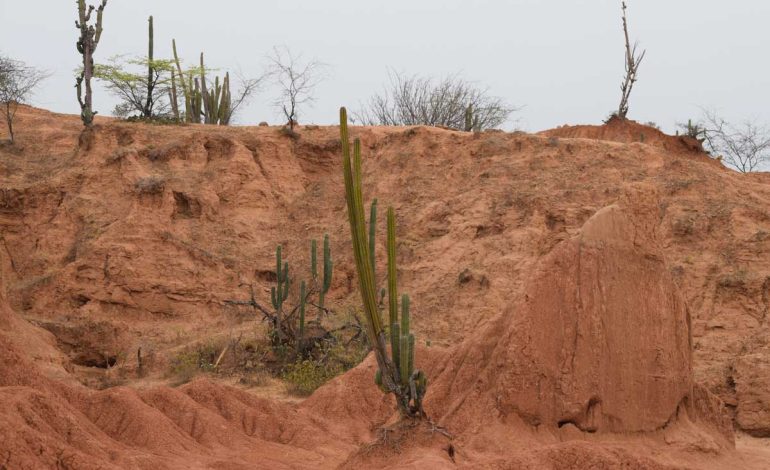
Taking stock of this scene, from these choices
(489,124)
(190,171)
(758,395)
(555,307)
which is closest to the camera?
(555,307)

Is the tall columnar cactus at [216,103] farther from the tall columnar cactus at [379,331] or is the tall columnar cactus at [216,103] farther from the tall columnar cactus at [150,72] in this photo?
the tall columnar cactus at [379,331]

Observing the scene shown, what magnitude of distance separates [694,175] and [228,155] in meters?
9.45

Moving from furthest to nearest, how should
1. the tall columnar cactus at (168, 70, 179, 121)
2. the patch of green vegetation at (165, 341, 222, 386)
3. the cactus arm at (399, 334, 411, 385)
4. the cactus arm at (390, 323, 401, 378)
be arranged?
the tall columnar cactus at (168, 70, 179, 121) → the patch of green vegetation at (165, 341, 222, 386) → the cactus arm at (390, 323, 401, 378) → the cactus arm at (399, 334, 411, 385)

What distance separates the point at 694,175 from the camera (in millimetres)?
18938

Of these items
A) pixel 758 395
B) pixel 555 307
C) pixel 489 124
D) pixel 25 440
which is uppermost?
pixel 489 124

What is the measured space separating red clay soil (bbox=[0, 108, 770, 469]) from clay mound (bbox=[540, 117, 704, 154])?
0.05 meters

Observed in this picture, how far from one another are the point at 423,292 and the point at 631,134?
29.2ft

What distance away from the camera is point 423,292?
17547mm

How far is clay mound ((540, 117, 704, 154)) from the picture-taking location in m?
22.2

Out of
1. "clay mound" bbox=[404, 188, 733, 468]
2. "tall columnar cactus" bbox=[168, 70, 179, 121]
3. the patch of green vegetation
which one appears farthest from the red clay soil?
"tall columnar cactus" bbox=[168, 70, 179, 121]

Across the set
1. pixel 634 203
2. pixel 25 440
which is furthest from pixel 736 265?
pixel 25 440

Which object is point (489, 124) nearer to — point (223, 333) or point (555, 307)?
point (223, 333)

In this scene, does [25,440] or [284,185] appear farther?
[284,185]

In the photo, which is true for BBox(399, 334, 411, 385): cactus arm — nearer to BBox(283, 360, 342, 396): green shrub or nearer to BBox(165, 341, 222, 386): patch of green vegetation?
BBox(283, 360, 342, 396): green shrub
